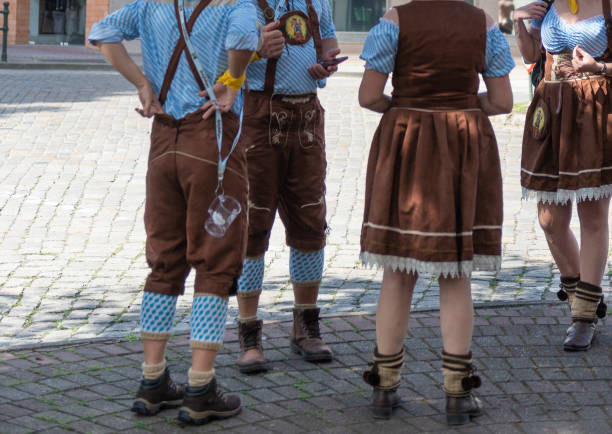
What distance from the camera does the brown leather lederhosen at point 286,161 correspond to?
5164mm

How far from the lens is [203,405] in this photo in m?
4.48

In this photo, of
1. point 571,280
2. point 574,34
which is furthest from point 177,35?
point 571,280

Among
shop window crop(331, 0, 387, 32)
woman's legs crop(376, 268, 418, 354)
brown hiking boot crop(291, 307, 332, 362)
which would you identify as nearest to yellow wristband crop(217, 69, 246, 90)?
woman's legs crop(376, 268, 418, 354)

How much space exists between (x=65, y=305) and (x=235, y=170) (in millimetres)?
2463

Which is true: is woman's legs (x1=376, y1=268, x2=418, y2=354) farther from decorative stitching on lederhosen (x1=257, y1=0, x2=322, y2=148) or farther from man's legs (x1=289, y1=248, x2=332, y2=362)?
decorative stitching on lederhosen (x1=257, y1=0, x2=322, y2=148)

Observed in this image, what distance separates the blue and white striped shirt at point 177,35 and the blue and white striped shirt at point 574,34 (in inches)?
75.5

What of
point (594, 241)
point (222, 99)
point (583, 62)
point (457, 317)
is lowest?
point (457, 317)

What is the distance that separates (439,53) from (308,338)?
1712 millimetres

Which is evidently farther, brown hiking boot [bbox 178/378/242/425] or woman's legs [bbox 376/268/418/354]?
woman's legs [bbox 376/268/418/354]

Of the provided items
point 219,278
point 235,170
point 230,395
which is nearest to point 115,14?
point 235,170

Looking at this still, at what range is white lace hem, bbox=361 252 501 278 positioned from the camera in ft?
14.8

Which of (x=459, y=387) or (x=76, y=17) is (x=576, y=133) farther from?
(x=76, y=17)

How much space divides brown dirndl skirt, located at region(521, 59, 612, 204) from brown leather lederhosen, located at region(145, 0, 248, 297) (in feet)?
6.20

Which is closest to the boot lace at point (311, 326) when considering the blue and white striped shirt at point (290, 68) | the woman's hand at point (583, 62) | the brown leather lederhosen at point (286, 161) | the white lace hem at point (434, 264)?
the brown leather lederhosen at point (286, 161)
